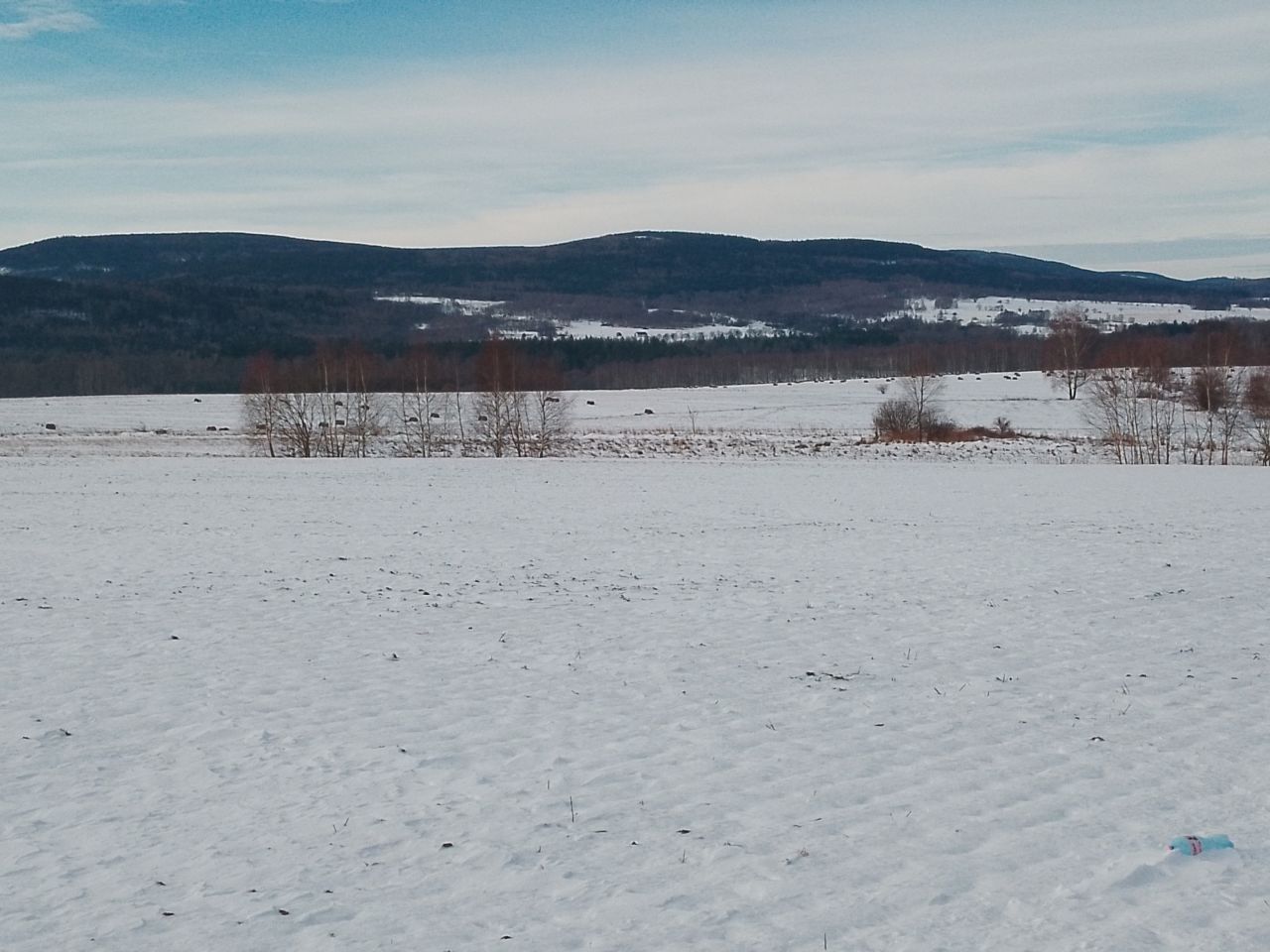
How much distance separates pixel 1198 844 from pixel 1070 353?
3297 inches

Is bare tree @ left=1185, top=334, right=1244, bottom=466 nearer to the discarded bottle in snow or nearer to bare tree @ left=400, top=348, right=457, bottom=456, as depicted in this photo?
bare tree @ left=400, top=348, right=457, bottom=456

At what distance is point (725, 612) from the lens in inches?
543

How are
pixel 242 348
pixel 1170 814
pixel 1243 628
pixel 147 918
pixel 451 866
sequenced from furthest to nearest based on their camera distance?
1. pixel 242 348
2. pixel 1243 628
3. pixel 1170 814
4. pixel 451 866
5. pixel 147 918

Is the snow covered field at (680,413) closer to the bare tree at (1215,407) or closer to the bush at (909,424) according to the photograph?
the bush at (909,424)

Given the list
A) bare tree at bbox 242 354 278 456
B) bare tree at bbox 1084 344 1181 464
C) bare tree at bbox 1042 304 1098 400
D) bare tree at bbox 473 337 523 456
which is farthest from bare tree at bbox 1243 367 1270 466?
bare tree at bbox 242 354 278 456

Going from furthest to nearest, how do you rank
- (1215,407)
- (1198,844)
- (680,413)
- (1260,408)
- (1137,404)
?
(680,413) → (1137,404) → (1215,407) → (1260,408) → (1198,844)

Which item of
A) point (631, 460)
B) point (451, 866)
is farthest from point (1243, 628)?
point (631, 460)

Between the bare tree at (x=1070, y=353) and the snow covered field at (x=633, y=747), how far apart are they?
60.9 m

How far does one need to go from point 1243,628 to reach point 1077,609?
74.3 inches

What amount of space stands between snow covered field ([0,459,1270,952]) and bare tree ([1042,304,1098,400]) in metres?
60.9

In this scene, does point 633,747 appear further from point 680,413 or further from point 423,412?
point 680,413

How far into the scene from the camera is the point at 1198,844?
6504 mm

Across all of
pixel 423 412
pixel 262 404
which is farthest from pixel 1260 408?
pixel 262 404

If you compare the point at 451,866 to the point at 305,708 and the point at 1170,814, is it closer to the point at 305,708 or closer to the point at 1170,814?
the point at 305,708
